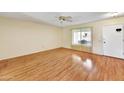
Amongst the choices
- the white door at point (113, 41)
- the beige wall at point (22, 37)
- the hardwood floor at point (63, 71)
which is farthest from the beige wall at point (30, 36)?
the hardwood floor at point (63, 71)

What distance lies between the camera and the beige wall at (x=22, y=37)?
4.79 metres

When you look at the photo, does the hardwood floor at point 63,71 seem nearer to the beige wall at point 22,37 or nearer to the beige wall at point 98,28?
the beige wall at point 22,37

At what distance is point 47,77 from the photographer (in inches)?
105

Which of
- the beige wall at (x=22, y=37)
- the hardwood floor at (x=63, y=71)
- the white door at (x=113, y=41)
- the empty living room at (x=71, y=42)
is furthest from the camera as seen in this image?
the white door at (x=113, y=41)

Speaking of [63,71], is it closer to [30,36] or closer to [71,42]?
[30,36]

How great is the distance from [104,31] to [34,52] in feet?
14.9

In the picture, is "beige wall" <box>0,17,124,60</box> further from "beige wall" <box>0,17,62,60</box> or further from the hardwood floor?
the hardwood floor

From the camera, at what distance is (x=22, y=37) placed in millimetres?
5723

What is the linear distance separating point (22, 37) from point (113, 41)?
5.01 metres

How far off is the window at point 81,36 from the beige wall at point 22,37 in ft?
6.21

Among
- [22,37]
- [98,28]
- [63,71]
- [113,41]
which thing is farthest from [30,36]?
[113,41]

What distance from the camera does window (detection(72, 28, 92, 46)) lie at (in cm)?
694
